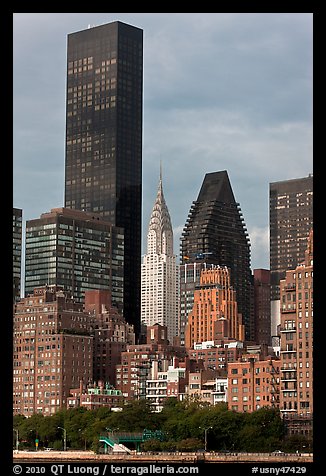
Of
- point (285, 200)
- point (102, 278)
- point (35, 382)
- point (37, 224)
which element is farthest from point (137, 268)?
point (35, 382)

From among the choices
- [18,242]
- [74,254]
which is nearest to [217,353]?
[74,254]

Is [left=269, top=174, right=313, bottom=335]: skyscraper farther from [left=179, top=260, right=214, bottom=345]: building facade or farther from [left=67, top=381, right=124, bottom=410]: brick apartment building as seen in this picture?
[left=67, top=381, right=124, bottom=410]: brick apartment building

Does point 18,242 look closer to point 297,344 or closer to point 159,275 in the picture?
point 159,275

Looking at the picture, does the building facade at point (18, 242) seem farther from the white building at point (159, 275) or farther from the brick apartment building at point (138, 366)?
the white building at point (159, 275)

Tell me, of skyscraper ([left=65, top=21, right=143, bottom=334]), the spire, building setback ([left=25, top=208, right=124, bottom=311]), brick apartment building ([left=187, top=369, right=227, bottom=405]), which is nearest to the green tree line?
brick apartment building ([left=187, top=369, right=227, bottom=405])


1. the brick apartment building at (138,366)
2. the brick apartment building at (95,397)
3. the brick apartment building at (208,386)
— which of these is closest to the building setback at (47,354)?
the brick apartment building at (95,397)
